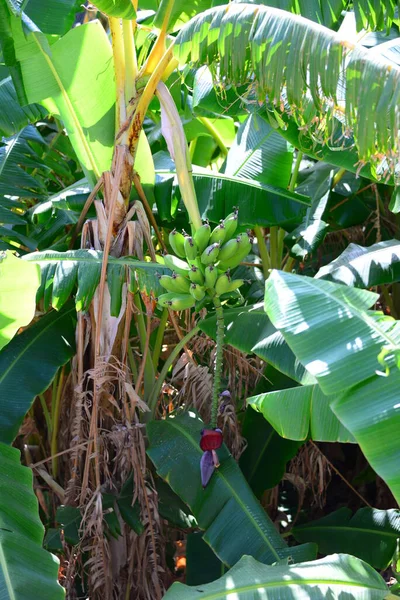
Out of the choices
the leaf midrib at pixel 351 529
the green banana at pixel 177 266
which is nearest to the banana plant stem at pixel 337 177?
the green banana at pixel 177 266

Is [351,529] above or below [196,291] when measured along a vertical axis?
below

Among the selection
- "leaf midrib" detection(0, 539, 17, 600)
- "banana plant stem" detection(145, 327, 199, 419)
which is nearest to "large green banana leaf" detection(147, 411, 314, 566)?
"banana plant stem" detection(145, 327, 199, 419)

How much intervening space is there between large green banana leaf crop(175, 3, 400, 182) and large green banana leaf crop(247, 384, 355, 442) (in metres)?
0.67

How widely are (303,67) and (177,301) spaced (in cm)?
77

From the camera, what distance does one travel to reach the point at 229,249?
207cm

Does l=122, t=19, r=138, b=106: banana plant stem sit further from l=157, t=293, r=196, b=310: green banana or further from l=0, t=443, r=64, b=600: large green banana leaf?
l=0, t=443, r=64, b=600: large green banana leaf

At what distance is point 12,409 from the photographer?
95.7 inches

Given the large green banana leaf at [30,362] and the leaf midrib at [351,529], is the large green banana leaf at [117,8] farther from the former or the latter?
the leaf midrib at [351,529]

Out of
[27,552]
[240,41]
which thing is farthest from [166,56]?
[27,552]

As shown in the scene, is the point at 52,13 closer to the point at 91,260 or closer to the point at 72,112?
the point at 72,112

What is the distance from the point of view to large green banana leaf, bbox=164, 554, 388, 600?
1719 millimetres

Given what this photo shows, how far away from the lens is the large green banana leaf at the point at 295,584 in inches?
67.7

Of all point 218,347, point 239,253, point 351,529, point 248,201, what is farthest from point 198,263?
point 351,529

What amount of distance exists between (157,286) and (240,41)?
32.7 inches
